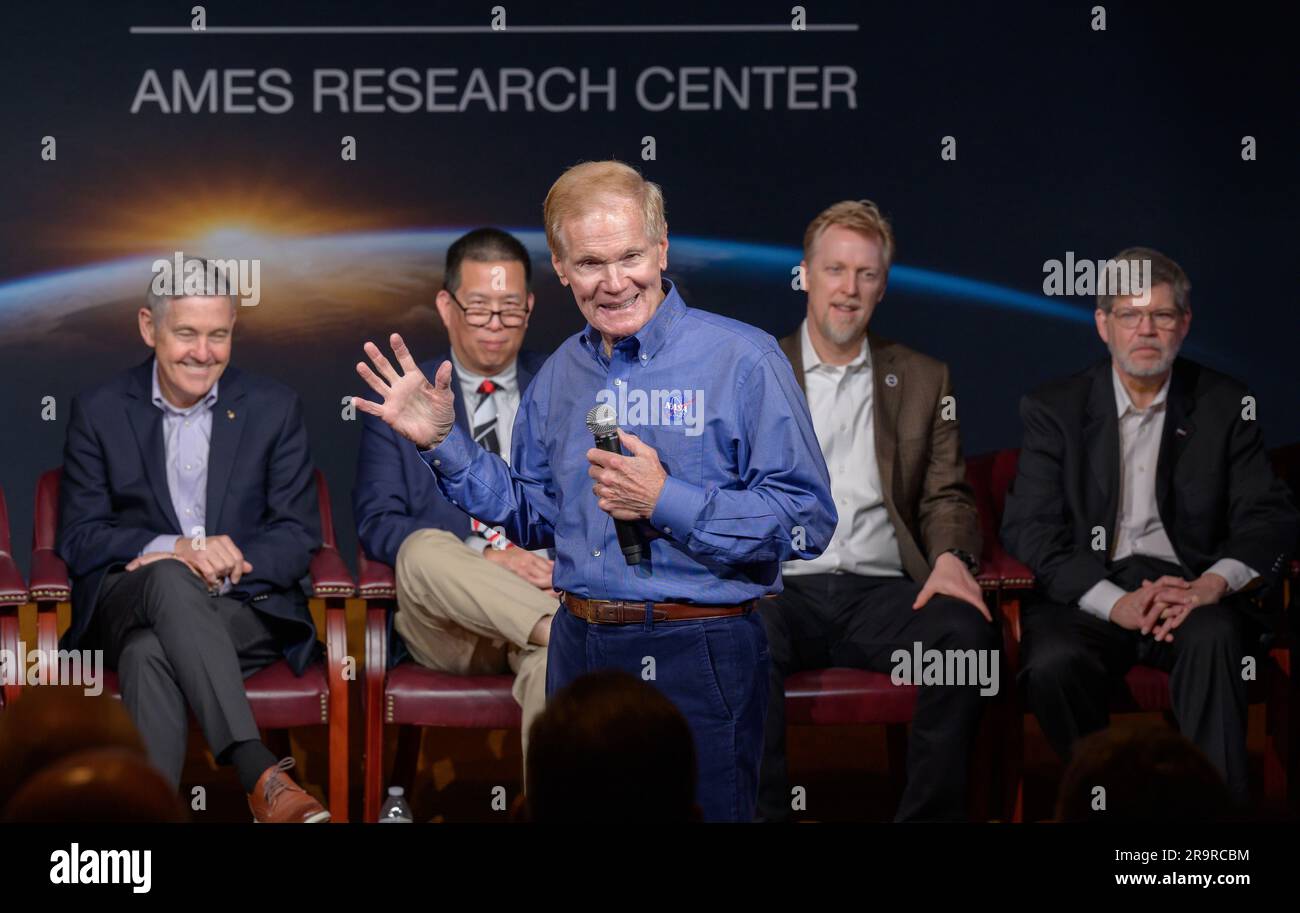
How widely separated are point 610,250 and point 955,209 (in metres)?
2.58

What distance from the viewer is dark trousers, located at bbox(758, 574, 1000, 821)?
4.16 m

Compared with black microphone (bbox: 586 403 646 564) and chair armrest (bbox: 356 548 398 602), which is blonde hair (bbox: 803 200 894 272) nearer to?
chair armrest (bbox: 356 548 398 602)

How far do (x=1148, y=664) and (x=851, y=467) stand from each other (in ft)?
3.24

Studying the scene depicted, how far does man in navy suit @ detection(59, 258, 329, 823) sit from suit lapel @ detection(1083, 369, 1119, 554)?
2255mm

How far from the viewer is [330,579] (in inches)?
169

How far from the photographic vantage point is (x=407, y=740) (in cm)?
455

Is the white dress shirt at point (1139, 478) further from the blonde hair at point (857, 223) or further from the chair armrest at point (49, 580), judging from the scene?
the chair armrest at point (49, 580)

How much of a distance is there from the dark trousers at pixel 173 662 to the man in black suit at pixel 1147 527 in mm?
2111

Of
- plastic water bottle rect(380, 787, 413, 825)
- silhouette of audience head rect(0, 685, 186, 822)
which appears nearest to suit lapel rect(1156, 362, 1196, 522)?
plastic water bottle rect(380, 787, 413, 825)

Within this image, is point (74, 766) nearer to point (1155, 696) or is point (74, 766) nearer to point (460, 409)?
point (460, 409)

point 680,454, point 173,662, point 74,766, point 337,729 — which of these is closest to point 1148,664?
point 680,454

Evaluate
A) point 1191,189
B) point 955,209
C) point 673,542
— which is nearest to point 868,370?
point 955,209

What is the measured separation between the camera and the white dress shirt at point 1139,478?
15.2 feet
